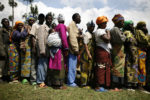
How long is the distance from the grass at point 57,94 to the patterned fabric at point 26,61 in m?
0.49

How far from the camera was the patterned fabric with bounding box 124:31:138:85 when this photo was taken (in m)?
3.87

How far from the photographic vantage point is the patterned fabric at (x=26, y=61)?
402 cm

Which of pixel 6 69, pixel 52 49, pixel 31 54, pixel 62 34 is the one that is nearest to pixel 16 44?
pixel 31 54

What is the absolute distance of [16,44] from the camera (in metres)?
4.23

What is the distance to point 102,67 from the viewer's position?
367 cm

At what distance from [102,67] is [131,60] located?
103cm

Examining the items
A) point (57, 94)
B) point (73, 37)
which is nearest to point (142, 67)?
point (73, 37)

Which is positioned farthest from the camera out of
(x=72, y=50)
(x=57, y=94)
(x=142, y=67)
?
(x=142, y=67)

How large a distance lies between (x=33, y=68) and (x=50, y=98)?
1.41 metres

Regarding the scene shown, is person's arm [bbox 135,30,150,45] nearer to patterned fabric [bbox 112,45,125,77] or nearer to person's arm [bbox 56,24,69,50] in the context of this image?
patterned fabric [bbox 112,45,125,77]

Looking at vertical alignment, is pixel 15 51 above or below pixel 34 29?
below

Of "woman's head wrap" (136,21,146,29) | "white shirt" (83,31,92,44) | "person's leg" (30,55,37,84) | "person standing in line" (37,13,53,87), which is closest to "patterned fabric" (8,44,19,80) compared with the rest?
"person's leg" (30,55,37,84)

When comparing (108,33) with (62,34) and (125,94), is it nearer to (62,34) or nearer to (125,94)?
(62,34)

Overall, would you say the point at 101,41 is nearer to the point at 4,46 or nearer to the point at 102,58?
the point at 102,58
